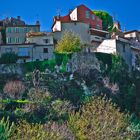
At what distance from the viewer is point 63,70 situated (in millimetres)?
85562

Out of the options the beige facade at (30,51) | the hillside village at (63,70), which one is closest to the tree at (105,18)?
the hillside village at (63,70)

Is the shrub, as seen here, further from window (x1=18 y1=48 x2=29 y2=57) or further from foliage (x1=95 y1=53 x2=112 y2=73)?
foliage (x1=95 y1=53 x2=112 y2=73)

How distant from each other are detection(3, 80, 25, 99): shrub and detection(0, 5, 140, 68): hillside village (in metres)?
7.41

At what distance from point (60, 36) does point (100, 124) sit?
159 feet

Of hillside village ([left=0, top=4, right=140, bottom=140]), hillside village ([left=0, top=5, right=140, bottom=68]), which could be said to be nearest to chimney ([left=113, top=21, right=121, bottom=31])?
hillside village ([left=0, top=5, right=140, bottom=68])

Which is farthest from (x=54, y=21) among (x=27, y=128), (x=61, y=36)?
(x=27, y=128)

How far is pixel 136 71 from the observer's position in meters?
92.1

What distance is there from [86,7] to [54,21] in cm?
784

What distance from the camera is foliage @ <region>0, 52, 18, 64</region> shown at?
86.2 metres

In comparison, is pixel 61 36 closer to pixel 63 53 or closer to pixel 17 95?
pixel 63 53

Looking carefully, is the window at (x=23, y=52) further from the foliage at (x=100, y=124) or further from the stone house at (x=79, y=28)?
the foliage at (x=100, y=124)

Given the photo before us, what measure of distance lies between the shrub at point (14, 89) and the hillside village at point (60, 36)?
7.41m

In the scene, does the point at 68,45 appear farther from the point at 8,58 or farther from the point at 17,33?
the point at 17,33

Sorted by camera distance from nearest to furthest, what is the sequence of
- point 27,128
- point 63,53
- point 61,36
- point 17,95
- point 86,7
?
point 27,128 → point 17,95 → point 63,53 → point 61,36 → point 86,7
